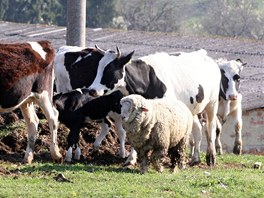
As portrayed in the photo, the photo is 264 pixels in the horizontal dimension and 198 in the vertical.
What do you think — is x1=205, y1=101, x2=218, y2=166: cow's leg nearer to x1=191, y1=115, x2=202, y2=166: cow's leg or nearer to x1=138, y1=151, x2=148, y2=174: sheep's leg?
x1=191, y1=115, x2=202, y2=166: cow's leg

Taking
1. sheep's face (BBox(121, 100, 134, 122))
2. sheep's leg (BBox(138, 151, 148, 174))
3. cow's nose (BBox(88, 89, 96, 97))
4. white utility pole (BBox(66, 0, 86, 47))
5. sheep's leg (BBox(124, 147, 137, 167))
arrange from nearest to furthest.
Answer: sheep's face (BBox(121, 100, 134, 122))
sheep's leg (BBox(138, 151, 148, 174))
sheep's leg (BBox(124, 147, 137, 167))
cow's nose (BBox(88, 89, 96, 97))
white utility pole (BBox(66, 0, 86, 47))

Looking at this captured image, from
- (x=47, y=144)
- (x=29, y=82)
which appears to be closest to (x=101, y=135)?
(x=47, y=144)

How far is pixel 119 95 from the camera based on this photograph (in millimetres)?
16984

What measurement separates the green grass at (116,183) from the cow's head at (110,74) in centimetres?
145

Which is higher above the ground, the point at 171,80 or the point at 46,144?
the point at 171,80

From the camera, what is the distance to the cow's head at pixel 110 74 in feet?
52.5

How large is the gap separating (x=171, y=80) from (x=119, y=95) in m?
1.04

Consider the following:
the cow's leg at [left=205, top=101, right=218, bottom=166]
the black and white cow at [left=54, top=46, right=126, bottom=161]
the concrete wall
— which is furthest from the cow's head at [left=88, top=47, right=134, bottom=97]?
the concrete wall

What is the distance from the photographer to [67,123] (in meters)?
17.0

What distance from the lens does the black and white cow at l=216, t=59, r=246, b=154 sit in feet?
67.7

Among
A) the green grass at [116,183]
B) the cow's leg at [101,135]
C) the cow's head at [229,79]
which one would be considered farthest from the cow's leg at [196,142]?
the cow's head at [229,79]

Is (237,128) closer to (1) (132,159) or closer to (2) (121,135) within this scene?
(2) (121,135)

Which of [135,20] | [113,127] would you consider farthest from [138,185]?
[135,20]

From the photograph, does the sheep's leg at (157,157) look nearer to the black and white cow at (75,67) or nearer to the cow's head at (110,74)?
the cow's head at (110,74)
